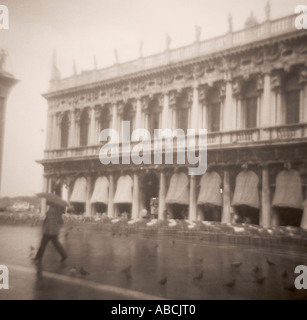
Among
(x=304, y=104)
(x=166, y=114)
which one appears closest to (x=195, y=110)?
(x=166, y=114)

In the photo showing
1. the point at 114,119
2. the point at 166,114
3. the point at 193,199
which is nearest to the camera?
the point at 193,199

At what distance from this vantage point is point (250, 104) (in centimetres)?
2284

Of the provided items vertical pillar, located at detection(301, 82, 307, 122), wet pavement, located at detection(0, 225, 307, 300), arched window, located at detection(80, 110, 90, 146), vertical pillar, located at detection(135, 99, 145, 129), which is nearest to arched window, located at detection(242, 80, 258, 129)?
vertical pillar, located at detection(301, 82, 307, 122)

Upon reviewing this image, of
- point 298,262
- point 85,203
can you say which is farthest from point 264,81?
point 85,203

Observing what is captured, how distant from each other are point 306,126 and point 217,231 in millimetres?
6282

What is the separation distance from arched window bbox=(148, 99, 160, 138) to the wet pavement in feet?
42.1

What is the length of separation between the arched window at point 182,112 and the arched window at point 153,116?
153 cm

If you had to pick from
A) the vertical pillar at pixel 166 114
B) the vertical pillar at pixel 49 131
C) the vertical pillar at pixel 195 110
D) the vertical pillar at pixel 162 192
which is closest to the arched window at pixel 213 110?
the vertical pillar at pixel 195 110

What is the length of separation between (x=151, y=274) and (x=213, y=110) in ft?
52.8

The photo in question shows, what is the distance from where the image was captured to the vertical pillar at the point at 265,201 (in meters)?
21.0

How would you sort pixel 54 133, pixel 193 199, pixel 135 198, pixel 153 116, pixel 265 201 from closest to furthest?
pixel 265 201, pixel 193 199, pixel 135 198, pixel 153 116, pixel 54 133

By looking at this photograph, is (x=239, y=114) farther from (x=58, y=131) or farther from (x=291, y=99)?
(x=58, y=131)

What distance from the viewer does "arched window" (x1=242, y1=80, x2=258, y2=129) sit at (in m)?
22.6

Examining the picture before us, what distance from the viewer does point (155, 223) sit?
66.4 ft
